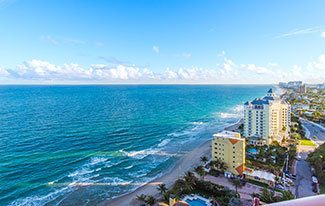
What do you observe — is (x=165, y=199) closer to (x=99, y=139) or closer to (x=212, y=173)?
(x=212, y=173)

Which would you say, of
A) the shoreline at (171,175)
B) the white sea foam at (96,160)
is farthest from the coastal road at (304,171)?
the white sea foam at (96,160)

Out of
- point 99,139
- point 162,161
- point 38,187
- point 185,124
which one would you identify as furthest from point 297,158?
point 38,187

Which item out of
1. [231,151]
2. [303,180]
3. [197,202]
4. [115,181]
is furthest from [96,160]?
[303,180]

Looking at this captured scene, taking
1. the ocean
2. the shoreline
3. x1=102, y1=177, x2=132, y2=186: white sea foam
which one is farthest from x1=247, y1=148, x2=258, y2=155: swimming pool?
Answer: x1=102, y1=177, x2=132, y2=186: white sea foam

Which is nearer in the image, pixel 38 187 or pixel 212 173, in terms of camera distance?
pixel 38 187

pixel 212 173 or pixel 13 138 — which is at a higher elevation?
pixel 13 138

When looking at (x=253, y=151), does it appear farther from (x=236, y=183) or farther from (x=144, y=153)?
(x=144, y=153)

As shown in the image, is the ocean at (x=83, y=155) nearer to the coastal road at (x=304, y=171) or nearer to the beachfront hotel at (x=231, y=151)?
the beachfront hotel at (x=231, y=151)

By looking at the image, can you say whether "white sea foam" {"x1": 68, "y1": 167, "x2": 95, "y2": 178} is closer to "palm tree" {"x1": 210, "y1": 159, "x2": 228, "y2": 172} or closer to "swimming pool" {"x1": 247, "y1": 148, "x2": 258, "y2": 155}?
"palm tree" {"x1": 210, "y1": 159, "x2": 228, "y2": 172}
